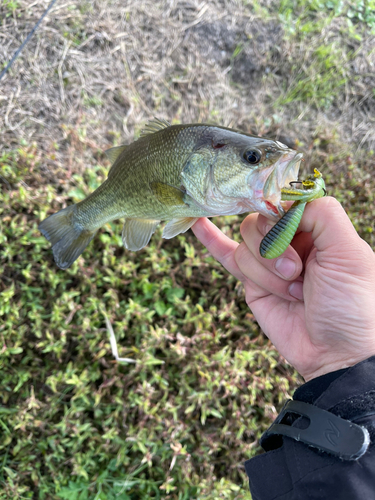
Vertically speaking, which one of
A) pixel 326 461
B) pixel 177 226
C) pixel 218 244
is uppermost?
pixel 177 226

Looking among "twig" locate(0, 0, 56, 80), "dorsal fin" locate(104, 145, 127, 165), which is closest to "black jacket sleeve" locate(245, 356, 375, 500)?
"dorsal fin" locate(104, 145, 127, 165)

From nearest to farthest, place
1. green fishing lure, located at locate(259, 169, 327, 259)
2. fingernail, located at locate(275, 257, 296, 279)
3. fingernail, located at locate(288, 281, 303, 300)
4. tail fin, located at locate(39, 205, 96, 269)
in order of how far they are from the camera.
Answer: green fishing lure, located at locate(259, 169, 327, 259)
fingernail, located at locate(275, 257, 296, 279)
fingernail, located at locate(288, 281, 303, 300)
tail fin, located at locate(39, 205, 96, 269)

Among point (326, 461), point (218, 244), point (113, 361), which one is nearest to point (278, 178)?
point (218, 244)

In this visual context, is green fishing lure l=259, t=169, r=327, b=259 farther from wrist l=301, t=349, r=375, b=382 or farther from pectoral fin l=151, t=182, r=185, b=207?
wrist l=301, t=349, r=375, b=382

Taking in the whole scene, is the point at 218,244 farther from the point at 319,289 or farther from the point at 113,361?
the point at 113,361

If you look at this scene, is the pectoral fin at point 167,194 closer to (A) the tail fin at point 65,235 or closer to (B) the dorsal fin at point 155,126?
(B) the dorsal fin at point 155,126

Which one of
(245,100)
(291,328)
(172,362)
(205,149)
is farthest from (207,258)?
(245,100)

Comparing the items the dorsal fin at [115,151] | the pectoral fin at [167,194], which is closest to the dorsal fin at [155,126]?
the dorsal fin at [115,151]
